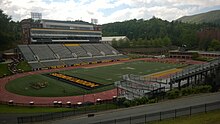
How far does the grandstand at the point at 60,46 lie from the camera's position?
69.7 m

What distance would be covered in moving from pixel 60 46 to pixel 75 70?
90.4 ft

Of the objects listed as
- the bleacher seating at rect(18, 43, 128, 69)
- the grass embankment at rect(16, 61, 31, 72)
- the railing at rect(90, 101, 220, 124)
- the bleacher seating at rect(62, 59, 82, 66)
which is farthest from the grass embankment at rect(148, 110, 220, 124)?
the bleacher seating at rect(62, 59, 82, 66)

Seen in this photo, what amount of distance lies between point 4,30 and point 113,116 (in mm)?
50990

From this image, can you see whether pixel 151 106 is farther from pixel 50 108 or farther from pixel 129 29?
pixel 129 29

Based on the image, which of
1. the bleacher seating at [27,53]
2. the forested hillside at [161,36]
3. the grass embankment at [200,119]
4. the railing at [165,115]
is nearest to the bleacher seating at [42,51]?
the bleacher seating at [27,53]

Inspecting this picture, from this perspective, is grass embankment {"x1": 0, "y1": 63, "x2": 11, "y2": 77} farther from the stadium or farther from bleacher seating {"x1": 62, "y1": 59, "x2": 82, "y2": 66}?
bleacher seating {"x1": 62, "y1": 59, "x2": 82, "y2": 66}

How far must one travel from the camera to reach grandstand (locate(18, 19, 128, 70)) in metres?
69.7

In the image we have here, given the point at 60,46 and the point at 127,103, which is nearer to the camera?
the point at 127,103

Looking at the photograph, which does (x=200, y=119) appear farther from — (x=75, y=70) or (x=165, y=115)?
(x=75, y=70)

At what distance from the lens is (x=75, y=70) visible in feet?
192

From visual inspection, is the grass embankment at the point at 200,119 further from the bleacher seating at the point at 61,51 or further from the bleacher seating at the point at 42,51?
the bleacher seating at the point at 61,51

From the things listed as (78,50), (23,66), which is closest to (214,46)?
(78,50)

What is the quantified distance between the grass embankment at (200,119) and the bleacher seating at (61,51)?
61319 millimetres

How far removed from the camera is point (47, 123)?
20.7m
